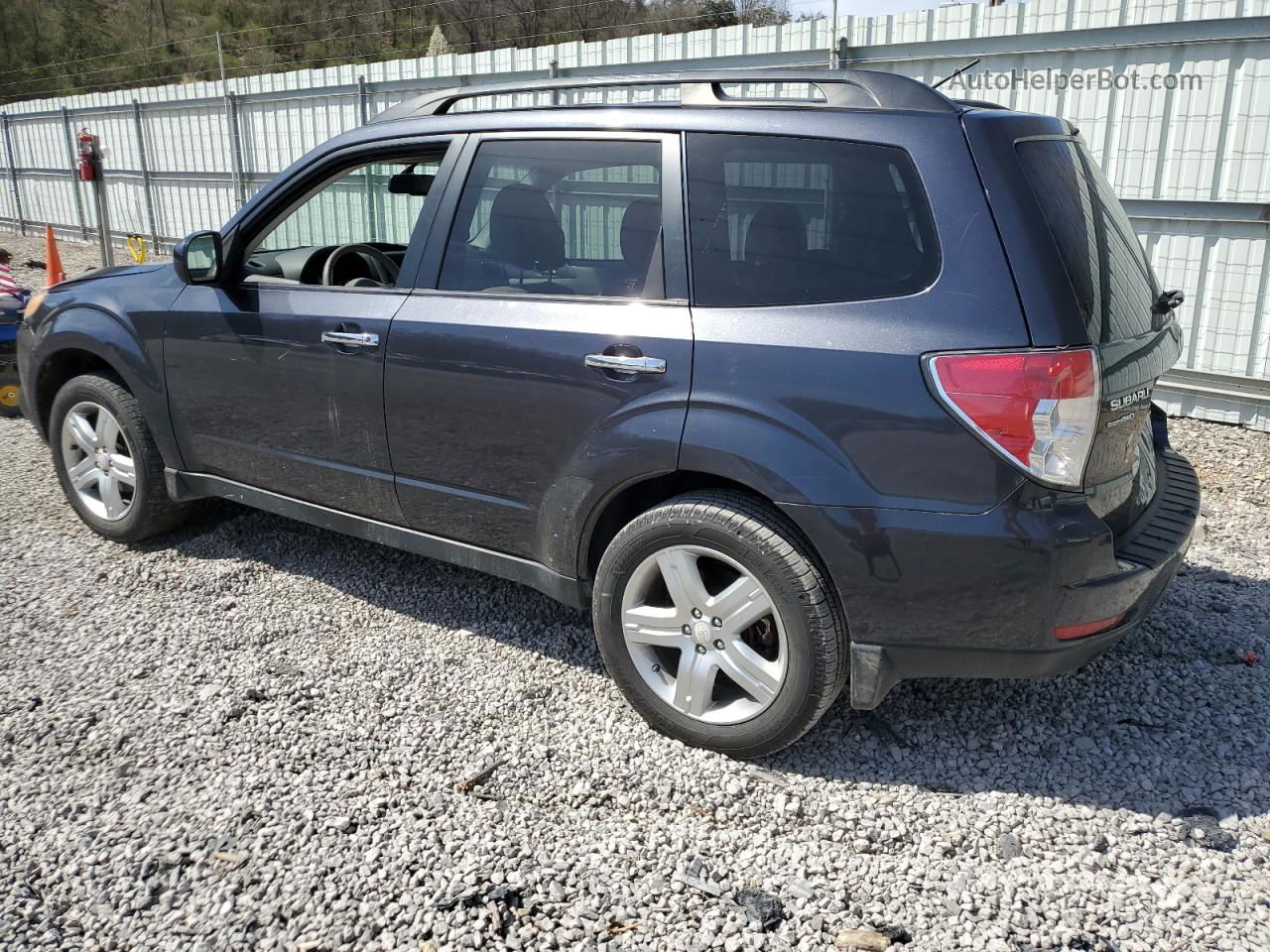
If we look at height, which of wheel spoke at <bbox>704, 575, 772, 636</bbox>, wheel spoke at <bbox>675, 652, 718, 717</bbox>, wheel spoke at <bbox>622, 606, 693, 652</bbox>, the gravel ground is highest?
wheel spoke at <bbox>704, 575, 772, 636</bbox>

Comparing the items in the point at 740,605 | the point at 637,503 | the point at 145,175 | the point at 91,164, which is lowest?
the point at 740,605

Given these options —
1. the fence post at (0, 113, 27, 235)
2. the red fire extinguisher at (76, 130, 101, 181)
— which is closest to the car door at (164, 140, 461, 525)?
the red fire extinguisher at (76, 130, 101, 181)

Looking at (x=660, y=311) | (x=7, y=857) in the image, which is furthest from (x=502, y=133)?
(x=7, y=857)

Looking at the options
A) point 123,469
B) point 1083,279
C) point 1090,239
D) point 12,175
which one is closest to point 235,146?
point 12,175

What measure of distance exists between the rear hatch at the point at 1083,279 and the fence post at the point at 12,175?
71.9ft

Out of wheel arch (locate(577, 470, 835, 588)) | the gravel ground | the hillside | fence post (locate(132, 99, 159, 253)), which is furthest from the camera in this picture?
the hillside

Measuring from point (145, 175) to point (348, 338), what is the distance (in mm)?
14586

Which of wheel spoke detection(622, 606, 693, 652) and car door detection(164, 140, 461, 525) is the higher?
car door detection(164, 140, 461, 525)

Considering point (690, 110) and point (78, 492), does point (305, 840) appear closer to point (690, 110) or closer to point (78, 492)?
point (690, 110)

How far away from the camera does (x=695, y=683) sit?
313 centimetres

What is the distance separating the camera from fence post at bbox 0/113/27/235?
64.7 feet

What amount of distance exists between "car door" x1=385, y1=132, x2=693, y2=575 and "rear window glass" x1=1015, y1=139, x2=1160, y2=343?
102 centimetres

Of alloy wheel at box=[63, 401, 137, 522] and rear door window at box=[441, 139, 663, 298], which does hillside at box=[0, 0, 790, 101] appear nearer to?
alloy wheel at box=[63, 401, 137, 522]

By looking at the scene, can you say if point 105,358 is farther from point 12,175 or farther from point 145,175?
point 12,175
